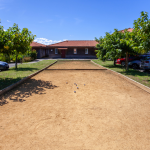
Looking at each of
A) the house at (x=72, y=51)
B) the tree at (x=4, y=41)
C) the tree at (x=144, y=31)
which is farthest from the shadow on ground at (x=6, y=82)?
the house at (x=72, y=51)

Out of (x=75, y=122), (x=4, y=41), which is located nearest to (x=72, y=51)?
(x=4, y=41)

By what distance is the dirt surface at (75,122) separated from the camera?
3221 millimetres

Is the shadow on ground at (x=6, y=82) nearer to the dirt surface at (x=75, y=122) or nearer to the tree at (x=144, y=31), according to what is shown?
the dirt surface at (x=75, y=122)

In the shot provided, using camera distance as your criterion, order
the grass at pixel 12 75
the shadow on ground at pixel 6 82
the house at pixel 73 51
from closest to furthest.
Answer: the shadow on ground at pixel 6 82 < the grass at pixel 12 75 < the house at pixel 73 51

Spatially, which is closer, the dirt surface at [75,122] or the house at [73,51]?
the dirt surface at [75,122]

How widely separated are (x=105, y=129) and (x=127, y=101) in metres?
2.60

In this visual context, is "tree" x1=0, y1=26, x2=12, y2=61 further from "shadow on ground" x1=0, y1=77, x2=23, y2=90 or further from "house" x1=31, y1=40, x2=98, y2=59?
"house" x1=31, y1=40, x2=98, y2=59

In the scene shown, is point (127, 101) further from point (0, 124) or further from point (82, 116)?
point (0, 124)

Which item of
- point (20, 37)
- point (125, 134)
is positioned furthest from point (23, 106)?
point (20, 37)

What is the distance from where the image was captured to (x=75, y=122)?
419cm

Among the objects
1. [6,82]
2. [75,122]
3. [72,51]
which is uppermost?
[72,51]

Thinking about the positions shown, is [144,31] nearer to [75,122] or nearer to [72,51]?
[75,122]

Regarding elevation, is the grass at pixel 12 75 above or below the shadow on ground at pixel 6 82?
above

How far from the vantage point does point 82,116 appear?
4574mm
